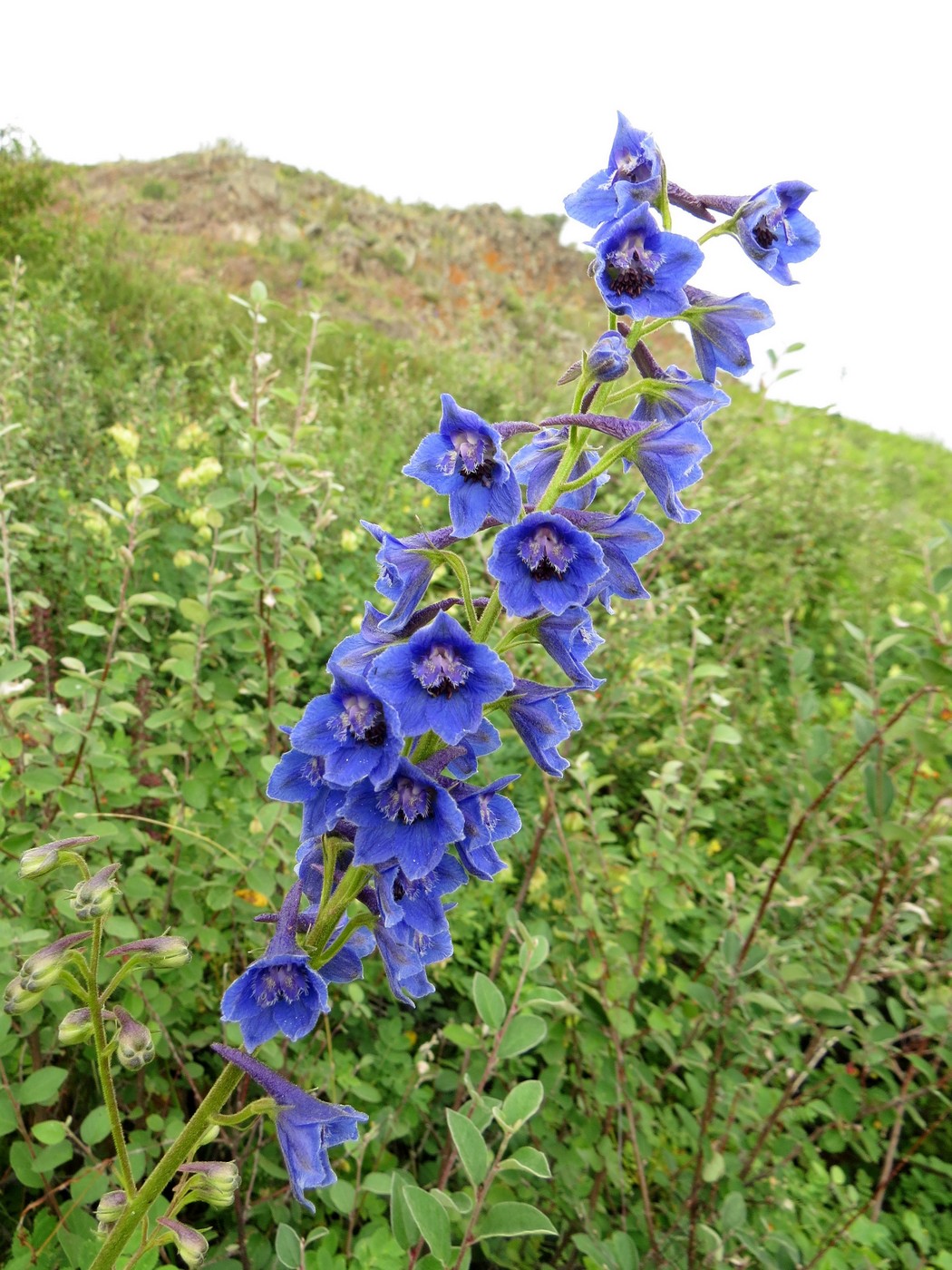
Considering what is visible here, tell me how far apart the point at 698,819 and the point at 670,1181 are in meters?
1.02

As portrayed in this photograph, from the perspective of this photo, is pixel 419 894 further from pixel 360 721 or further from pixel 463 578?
pixel 463 578

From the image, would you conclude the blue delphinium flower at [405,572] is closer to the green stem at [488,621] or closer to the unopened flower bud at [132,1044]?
the green stem at [488,621]

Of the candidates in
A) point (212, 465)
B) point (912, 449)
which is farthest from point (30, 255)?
point (912, 449)

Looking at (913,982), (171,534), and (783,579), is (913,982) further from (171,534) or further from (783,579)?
(171,534)

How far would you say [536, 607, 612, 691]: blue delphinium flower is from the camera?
1064mm

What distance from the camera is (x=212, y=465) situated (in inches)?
106

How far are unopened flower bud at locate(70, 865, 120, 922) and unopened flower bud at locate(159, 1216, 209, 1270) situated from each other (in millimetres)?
432

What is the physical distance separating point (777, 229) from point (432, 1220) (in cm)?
170

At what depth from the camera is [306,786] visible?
1060 mm

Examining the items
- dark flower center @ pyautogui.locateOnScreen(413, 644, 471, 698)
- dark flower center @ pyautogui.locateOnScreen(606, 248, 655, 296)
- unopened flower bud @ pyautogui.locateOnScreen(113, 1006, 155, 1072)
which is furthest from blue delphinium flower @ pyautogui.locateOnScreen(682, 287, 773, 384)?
unopened flower bud @ pyautogui.locateOnScreen(113, 1006, 155, 1072)

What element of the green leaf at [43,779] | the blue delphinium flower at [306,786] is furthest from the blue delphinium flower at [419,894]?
the green leaf at [43,779]

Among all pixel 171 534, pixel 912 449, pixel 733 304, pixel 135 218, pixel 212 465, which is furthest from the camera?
pixel 135 218

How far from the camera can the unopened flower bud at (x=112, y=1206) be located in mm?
1103

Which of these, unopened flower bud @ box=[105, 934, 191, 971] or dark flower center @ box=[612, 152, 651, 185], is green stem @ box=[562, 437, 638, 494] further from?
unopened flower bud @ box=[105, 934, 191, 971]
